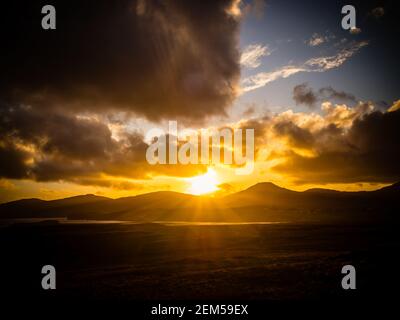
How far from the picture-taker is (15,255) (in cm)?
3111

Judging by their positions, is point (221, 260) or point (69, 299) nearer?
point (69, 299)

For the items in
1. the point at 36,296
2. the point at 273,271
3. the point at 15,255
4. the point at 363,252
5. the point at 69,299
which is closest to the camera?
the point at 69,299

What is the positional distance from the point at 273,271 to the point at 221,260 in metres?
6.59
